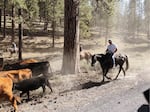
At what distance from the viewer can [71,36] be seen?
2244cm

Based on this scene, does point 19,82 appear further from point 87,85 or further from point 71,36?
point 71,36

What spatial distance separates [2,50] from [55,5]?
866cm

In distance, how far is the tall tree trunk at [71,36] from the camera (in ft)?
72.7

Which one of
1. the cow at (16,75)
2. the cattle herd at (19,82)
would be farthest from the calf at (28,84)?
the cow at (16,75)

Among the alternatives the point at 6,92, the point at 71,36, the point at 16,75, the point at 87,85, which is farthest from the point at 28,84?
the point at 71,36

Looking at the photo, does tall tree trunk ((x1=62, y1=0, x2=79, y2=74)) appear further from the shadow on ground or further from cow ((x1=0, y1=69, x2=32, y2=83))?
cow ((x1=0, y1=69, x2=32, y2=83))

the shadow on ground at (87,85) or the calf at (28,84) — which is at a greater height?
the calf at (28,84)

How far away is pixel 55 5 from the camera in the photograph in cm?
4631

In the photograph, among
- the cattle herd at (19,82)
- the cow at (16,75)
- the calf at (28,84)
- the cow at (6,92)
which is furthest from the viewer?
the cow at (16,75)

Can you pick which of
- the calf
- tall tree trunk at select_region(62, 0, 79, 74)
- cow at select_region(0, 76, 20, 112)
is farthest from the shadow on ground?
cow at select_region(0, 76, 20, 112)

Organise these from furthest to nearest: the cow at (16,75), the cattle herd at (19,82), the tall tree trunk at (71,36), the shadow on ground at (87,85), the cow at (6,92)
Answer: the tall tree trunk at (71,36) < the shadow on ground at (87,85) < the cow at (16,75) < the cattle herd at (19,82) < the cow at (6,92)

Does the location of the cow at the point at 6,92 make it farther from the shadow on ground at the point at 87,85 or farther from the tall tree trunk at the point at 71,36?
the tall tree trunk at the point at 71,36

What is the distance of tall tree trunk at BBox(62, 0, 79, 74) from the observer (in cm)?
2217

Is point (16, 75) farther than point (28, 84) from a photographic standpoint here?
Yes
